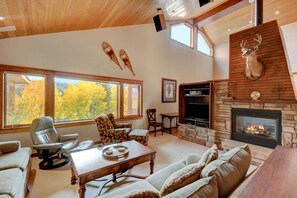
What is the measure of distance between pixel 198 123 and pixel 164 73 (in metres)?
2.62

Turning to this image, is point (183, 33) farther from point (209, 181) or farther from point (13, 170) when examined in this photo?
point (13, 170)

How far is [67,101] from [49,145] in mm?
1595

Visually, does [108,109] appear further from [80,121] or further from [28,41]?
[28,41]

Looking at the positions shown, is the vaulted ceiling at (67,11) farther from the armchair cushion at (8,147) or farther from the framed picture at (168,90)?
the framed picture at (168,90)

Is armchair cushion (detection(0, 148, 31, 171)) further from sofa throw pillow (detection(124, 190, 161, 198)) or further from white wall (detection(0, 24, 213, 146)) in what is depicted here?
sofa throw pillow (detection(124, 190, 161, 198))

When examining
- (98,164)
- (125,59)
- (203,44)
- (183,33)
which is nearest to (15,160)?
(98,164)

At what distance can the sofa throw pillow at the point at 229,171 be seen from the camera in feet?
3.43

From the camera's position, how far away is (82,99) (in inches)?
167

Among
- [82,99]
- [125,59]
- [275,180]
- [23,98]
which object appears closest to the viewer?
[275,180]

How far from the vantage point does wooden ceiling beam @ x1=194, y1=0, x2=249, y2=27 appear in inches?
182

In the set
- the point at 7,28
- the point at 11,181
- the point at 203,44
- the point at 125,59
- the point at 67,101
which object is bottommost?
the point at 11,181

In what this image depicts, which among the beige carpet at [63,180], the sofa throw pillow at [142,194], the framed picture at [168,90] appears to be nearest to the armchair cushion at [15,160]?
the beige carpet at [63,180]

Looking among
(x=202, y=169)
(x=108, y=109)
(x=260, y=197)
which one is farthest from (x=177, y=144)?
(x=260, y=197)

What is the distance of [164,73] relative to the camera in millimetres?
6227
